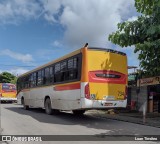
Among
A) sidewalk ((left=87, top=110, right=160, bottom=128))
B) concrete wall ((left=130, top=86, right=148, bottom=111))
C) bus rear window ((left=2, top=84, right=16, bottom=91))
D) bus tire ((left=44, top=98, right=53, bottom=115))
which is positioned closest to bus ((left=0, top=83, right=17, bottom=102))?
bus rear window ((left=2, top=84, right=16, bottom=91))

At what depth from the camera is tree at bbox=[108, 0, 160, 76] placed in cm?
1287

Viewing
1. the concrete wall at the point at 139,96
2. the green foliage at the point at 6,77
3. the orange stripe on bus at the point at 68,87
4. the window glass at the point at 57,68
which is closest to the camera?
the orange stripe on bus at the point at 68,87

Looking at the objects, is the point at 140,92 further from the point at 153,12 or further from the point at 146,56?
the point at 153,12

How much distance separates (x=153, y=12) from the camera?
12883 mm

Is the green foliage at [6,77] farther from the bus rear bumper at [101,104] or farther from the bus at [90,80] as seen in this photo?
the bus rear bumper at [101,104]

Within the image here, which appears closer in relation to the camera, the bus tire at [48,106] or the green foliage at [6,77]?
the bus tire at [48,106]

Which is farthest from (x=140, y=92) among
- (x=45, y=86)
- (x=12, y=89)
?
(x=12, y=89)

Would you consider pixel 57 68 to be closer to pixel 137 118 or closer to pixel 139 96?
pixel 137 118

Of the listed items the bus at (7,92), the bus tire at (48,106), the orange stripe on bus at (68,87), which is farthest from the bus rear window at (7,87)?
the orange stripe on bus at (68,87)

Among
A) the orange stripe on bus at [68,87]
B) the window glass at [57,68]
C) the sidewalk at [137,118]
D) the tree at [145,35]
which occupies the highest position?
the tree at [145,35]

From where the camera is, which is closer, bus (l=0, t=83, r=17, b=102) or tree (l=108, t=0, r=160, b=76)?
tree (l=108, t=0, r=160, b=76)

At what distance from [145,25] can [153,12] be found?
999 mm

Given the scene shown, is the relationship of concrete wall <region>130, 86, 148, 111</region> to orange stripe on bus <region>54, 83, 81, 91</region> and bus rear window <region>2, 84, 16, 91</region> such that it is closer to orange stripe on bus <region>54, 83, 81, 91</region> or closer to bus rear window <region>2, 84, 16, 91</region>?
orange stripe on bus <region>54, 83, 81, 91</region>

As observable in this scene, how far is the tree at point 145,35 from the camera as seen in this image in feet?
42.2
